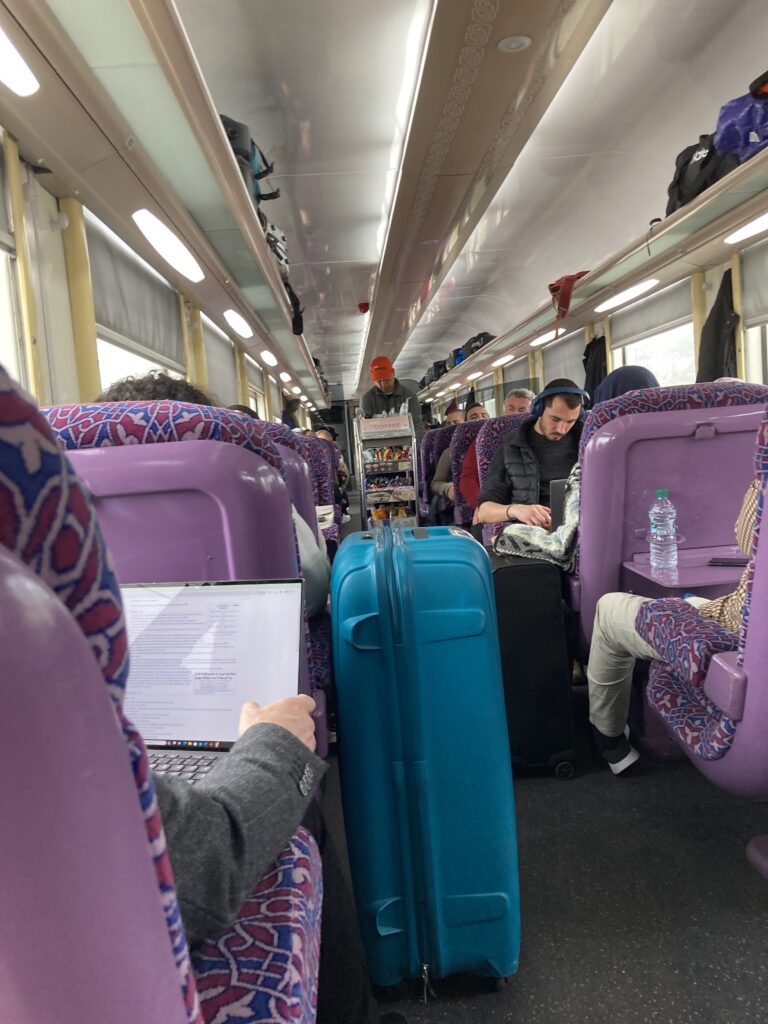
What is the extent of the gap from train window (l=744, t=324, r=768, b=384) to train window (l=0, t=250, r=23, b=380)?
6.47 metres

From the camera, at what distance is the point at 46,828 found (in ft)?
1.23

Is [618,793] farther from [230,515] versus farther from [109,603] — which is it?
[109,603]

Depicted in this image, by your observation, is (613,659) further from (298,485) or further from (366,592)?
(298,485)

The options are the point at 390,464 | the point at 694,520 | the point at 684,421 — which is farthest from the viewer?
the point at 390,464

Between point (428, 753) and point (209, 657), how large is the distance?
63 cm

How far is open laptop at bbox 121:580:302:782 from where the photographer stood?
3.59 ft

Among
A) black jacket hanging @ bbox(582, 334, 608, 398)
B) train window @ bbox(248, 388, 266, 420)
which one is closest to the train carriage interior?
black jacket hanging @ bbox(582, 334, 608, 398)

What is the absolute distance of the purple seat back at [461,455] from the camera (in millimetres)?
5977

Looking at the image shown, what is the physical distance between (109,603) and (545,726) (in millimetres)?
2363

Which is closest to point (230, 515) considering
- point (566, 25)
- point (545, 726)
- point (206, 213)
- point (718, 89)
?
point (545, 726)

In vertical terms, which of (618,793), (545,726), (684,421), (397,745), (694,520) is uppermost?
(684,421)

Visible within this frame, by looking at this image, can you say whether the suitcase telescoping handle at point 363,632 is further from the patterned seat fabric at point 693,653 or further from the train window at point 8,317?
the train window at point 8,317

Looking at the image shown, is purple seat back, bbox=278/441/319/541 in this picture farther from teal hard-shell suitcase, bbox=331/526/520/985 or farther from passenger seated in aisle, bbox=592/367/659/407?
passenger seated in aisle, bbox=592/367/659/407

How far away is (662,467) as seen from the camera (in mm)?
2414
